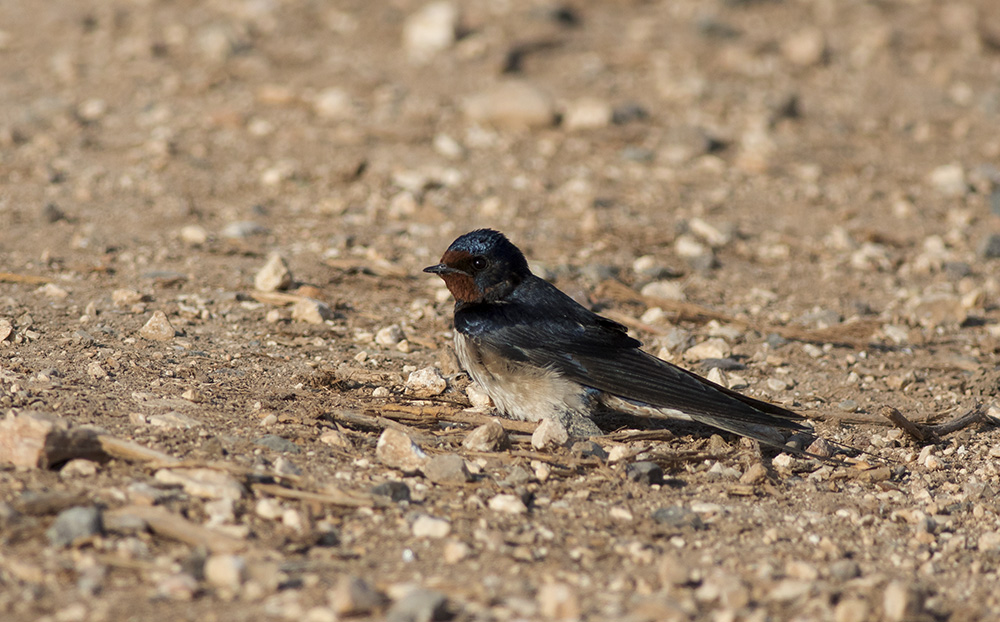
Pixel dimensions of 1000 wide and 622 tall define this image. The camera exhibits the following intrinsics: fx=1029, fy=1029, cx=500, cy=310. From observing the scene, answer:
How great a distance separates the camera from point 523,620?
3016 mm

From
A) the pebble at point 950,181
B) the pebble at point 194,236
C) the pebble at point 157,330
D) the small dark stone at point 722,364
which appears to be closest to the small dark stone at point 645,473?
the small dark stone at point 722,364

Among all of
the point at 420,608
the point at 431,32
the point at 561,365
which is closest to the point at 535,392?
the point at 561,365

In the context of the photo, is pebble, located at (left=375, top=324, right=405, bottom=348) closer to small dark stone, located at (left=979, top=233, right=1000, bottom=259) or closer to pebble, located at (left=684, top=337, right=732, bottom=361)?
pebble, located at (left=684, top=337, right=732, bottom=361)

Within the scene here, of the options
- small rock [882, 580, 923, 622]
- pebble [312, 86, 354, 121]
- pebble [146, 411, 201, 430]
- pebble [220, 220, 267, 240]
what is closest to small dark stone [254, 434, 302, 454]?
pebble [146, 411, 201, 430]

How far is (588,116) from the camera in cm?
917

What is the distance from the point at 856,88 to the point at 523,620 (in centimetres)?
896

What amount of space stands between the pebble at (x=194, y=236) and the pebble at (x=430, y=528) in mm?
3778

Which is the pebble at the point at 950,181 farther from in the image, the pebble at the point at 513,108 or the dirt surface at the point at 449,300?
the pebble at the point at 513,108

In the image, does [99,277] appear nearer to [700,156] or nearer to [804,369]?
[804,369]

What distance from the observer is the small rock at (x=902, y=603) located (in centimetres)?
313

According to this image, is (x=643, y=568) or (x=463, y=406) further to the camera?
(x=463, y=406)

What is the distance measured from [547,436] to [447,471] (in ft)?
1.98

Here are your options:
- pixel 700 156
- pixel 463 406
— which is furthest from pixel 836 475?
pixel 700 156

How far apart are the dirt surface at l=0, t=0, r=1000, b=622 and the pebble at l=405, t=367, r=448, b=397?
0.14ft
